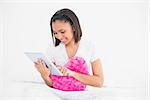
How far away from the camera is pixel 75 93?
1.80 m

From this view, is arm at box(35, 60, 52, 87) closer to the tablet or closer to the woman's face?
the tablet

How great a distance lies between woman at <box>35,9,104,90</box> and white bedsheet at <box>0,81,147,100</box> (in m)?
0.05

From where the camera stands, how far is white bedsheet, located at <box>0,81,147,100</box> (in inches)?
71.0

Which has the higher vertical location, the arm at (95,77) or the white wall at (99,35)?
the white wall at (99,35)

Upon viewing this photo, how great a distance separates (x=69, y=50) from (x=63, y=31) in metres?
0.13

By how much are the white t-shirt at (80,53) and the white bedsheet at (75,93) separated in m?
0.16

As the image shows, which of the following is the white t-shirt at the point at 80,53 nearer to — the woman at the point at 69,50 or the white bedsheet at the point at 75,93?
the woman at the point at 69,50

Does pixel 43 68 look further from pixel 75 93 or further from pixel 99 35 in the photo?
pixel 99 35

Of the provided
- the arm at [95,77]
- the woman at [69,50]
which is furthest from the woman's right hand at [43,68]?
the arm at [95,77]

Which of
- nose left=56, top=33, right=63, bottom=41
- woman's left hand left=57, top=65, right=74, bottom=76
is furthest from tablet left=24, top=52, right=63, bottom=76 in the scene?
nose left=56, top=33, right=63, bottom=41

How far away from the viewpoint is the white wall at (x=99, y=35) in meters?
1.81

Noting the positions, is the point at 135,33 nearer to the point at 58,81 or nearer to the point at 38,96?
the point at 58,81

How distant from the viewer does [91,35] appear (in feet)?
5.95

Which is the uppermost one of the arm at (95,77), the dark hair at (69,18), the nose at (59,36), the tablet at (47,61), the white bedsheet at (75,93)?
the dark hair at (69,18)
